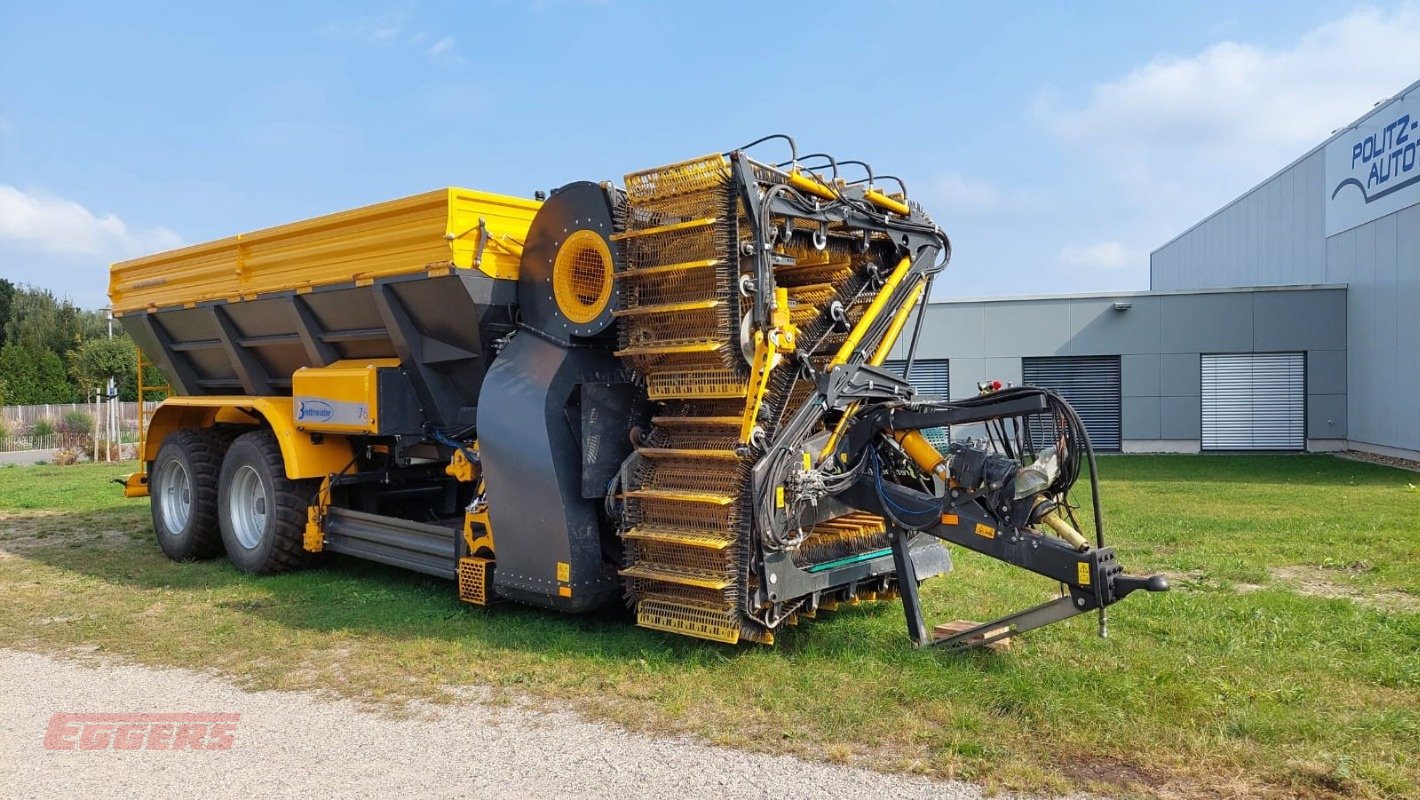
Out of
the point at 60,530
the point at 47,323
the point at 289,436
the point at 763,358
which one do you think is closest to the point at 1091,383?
the point at 289,436

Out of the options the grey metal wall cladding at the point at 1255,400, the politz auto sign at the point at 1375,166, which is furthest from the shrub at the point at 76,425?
the politz auto sign at the point at 1375,166

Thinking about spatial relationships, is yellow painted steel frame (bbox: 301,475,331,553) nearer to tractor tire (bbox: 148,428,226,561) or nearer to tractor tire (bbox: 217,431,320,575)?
tractor tire (bbox: 217,431,320,575)

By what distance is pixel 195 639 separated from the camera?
6785 millimetres

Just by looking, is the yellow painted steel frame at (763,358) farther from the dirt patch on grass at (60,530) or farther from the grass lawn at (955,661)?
the dirt patch on grass at (60,530)

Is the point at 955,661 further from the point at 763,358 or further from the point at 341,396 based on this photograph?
the point at 341,396

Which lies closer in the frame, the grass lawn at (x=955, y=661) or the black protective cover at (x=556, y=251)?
the grass lawn at (x=955, y=661)

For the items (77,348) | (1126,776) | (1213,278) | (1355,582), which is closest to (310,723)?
(1126,776)

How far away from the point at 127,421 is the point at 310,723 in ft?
100

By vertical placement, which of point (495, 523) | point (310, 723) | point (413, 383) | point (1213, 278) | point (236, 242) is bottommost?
point (310, 723)

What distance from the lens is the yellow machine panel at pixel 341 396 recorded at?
25.3 feet

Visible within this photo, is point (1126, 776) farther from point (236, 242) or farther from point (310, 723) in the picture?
point (236, 242)

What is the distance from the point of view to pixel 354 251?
25.8 ft

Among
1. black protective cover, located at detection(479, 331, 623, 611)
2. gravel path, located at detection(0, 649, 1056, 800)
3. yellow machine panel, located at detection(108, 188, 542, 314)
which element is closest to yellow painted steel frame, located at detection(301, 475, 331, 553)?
yellow machine panel, located at detection(108, 188, 542, 314)

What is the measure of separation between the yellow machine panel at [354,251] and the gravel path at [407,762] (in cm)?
303
